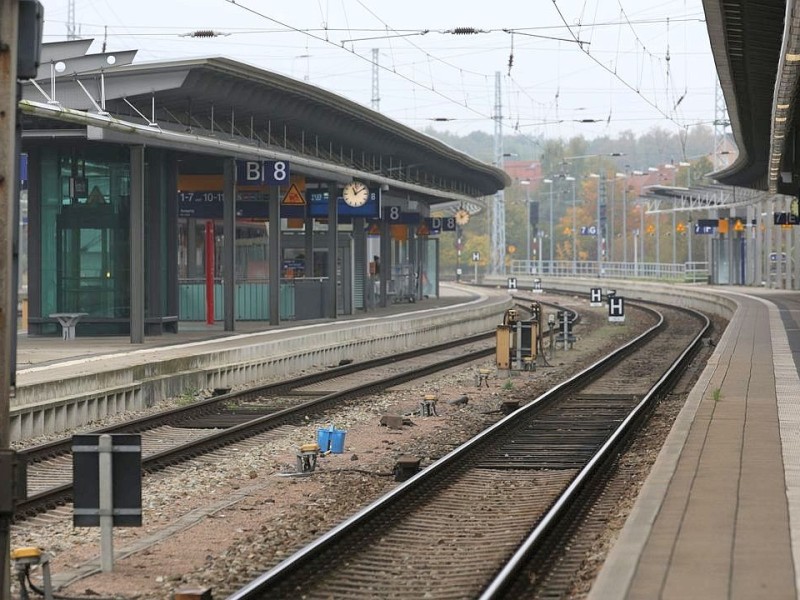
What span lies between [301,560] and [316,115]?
2790cm

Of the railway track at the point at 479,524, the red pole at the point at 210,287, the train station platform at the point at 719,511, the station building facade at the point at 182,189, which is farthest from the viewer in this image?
the red pole at the point at 210,287

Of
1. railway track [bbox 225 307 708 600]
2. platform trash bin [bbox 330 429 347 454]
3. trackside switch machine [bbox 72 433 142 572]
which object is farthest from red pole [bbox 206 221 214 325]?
trackside switch machine [bbox 72 433 142 572]

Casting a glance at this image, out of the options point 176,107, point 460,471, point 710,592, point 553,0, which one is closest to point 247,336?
point 176,107

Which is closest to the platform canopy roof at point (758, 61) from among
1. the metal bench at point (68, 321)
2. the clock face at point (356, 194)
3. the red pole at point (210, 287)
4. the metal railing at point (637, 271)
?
the clock face at point (356, 194)

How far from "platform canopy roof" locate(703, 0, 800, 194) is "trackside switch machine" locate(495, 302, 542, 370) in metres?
5.85

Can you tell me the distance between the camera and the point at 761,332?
1395 inches

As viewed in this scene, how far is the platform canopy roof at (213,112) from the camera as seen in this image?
24.8 m

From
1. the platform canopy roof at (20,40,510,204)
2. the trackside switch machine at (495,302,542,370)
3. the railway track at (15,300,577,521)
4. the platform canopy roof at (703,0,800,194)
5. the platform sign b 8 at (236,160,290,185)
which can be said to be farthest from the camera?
the platform sign b 8 at (236,160,290,185)

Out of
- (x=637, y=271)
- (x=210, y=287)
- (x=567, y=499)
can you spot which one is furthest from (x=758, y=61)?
(x=637, y=271)

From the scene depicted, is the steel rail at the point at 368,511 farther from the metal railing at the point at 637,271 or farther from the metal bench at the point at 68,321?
the metal railing at the point at 637,271

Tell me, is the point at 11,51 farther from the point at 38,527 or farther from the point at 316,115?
the point at 316,115

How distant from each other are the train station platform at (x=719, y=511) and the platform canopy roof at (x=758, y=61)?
164 inches

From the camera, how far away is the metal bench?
29547 millimetres

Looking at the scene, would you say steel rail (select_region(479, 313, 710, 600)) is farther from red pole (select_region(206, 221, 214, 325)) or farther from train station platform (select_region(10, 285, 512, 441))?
red pole (select_region(206, 221, 214, 325))
